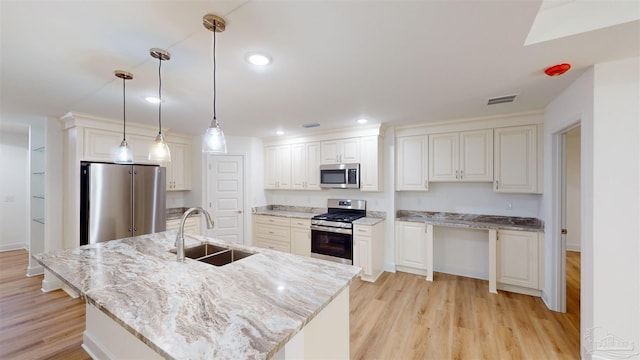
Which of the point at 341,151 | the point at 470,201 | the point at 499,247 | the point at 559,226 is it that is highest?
the point at 341,151

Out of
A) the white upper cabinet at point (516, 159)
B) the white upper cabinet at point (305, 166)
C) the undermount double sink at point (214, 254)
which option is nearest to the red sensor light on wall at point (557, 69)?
the white upper cabinet at point (516, 159)

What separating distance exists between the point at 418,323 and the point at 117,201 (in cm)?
407

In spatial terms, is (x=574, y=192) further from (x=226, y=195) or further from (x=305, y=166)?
(x=226, y=195)

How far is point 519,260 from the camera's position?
3.21 m

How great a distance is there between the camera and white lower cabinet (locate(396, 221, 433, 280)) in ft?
12.2

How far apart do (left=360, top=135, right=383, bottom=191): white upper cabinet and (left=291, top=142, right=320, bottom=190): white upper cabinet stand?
0.84 metres

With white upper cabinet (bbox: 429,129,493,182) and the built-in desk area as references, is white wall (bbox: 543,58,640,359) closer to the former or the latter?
the built-in desk area

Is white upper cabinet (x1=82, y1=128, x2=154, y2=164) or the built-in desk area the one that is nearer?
the built-in desk area

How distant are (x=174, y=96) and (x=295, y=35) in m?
1.76

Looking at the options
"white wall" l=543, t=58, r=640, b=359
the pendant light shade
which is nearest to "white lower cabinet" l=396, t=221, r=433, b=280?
"white wall" l=543, t=58, r=640, b=359

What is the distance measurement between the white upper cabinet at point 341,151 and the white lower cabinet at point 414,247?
4.30ft

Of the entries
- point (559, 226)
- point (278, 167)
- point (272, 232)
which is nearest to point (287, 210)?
point (272, 232)

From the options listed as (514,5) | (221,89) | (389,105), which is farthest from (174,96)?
(514,5)

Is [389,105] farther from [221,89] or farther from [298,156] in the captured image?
[298,156]
